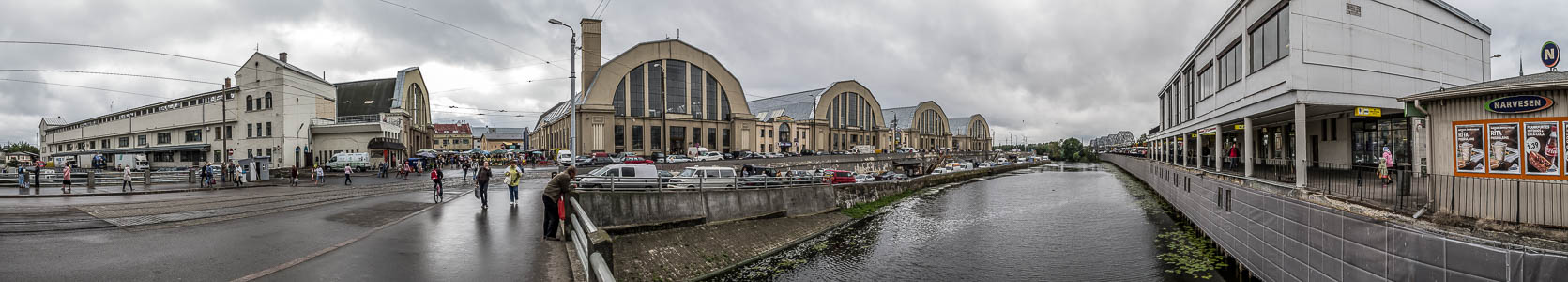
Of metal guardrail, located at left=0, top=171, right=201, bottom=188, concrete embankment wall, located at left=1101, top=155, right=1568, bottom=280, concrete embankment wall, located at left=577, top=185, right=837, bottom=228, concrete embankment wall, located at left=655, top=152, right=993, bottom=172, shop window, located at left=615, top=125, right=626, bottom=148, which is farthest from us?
shop window, located at left=615, top=125, right=626, bottom=148

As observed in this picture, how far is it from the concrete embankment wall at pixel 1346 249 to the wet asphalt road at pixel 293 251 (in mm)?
10400

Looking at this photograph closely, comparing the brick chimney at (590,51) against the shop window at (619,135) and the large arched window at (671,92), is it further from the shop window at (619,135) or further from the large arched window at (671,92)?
the shop window at (619,135)

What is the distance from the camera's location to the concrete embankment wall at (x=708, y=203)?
48.2ft

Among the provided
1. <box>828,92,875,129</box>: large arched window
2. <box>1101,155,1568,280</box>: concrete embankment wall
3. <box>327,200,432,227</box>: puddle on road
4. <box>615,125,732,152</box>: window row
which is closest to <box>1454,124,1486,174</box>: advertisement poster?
<box>1101,155,1568,280</box>: concrete embankment wall

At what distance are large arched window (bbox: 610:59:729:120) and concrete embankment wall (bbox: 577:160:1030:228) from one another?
31587mm

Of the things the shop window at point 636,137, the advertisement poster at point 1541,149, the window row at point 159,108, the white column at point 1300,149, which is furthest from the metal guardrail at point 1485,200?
the window row at point 159,108

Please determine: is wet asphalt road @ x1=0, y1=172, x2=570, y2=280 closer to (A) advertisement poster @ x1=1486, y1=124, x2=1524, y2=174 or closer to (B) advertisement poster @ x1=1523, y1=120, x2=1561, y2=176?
(A) advertisement poster @ x1=1486, y1=124, x2=1524, y2=174

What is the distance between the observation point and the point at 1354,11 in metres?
13.4

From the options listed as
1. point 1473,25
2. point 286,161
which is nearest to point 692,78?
point 286,161

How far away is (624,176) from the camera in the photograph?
20172 mm

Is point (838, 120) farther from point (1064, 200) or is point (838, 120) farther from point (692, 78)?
point (1064, 200)

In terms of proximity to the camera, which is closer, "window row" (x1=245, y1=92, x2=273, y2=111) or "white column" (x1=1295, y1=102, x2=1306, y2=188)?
"white column" (x1=1295, y1=102, x2=1306, y2=188)

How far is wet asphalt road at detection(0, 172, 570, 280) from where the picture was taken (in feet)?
22.4

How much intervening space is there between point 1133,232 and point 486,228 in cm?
2018
